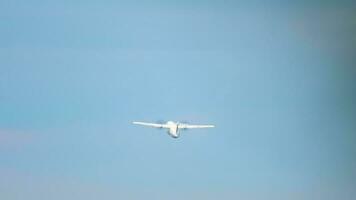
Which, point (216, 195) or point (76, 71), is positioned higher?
point (76, 71)

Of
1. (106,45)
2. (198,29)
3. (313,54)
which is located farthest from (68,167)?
(313,54)

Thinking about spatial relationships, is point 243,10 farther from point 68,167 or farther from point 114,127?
point 68,167

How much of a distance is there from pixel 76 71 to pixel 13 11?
382mm

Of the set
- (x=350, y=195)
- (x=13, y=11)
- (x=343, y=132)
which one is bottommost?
(x=350, y=195)

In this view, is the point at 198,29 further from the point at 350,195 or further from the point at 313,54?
the point at 350,195

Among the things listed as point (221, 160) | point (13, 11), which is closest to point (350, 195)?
point (221, 160)

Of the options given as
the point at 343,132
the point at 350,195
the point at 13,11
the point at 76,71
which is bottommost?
the point at 350,195

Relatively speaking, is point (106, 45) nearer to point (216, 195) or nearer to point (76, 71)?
point (76, 71)

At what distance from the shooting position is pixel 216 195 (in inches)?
132

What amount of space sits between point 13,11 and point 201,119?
947mm

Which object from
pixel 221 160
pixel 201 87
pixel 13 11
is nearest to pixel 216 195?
pixel 221 160

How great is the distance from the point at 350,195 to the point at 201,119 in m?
0.72

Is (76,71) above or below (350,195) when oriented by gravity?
above

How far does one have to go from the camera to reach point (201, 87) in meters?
3.38
